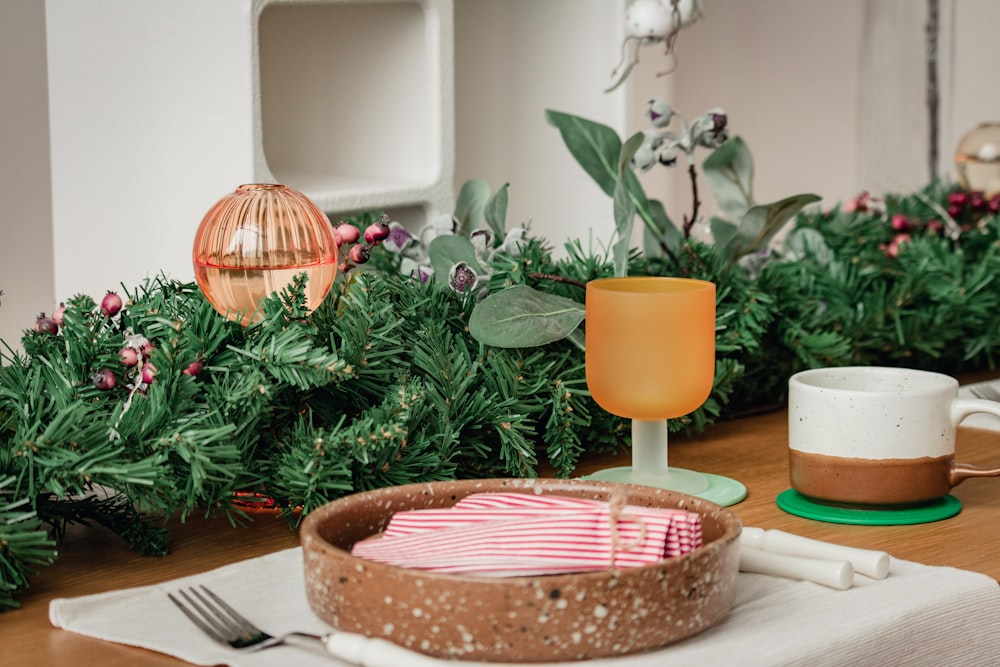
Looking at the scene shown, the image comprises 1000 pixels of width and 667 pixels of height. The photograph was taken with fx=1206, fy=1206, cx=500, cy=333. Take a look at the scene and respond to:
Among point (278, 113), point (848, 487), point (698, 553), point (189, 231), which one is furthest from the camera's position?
point (278, 113)

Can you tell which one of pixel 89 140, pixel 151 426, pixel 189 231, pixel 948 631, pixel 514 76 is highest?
pixel 514 76

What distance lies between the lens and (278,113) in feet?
4.86

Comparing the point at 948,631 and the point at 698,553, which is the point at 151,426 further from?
the point at 948,631

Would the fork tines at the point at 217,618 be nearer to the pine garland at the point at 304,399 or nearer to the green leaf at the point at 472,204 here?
the pine garland at the point at 304,399

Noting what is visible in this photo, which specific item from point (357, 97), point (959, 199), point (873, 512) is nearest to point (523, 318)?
point (873, 512)

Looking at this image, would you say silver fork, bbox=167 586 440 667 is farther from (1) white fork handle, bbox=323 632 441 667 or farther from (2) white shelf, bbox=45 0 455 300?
(2) white shelf, bbox=45 0 455 300

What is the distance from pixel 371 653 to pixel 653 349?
36 cm

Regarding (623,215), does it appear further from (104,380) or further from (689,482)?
(104,380)

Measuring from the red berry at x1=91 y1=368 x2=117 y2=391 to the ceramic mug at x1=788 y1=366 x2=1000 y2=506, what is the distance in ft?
1.56

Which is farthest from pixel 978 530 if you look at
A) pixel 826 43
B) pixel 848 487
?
pixel 826 43

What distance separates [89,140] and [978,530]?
1.05 m

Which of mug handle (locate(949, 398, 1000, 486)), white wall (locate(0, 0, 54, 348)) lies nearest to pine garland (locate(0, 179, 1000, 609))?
mug handle (locate(949, 398, 1000, 486))

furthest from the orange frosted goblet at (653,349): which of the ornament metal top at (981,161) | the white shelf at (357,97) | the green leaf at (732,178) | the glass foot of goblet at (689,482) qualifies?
the ornament metal top at (981,161)

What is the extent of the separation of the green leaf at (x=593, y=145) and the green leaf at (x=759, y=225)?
0.43 ft
